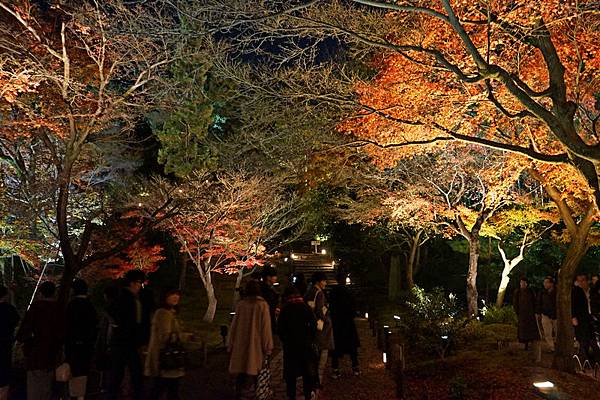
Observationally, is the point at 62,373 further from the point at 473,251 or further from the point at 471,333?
the point at 473,251

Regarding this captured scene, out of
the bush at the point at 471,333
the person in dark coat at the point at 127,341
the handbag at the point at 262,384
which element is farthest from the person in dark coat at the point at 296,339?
the bush at the point at 471,333

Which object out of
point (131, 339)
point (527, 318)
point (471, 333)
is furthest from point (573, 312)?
point (131, 339)

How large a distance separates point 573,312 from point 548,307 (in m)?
1.11

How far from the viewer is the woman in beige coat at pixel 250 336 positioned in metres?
5.95

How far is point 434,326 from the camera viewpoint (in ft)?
37.3

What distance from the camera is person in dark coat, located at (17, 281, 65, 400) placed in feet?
18.3

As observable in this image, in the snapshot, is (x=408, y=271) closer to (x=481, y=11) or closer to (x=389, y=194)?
(x=389, y=194)

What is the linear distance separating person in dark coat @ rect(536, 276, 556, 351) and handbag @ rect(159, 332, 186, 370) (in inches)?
303

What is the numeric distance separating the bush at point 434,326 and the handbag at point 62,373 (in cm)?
793

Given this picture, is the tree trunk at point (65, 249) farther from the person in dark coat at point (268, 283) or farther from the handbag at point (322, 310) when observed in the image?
the handbag at point (322, 310)

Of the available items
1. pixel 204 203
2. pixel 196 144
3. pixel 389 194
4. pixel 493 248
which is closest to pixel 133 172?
pixel 196 144

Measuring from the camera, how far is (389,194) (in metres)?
17.4

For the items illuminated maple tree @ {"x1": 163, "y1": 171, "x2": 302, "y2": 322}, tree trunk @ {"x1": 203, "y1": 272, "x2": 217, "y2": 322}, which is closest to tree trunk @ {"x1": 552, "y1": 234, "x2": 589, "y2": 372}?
illuminated maple tree @ {"x1": 163, "y1": 171, "x2": 302, "y2": 322}

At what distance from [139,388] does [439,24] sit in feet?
26.9
